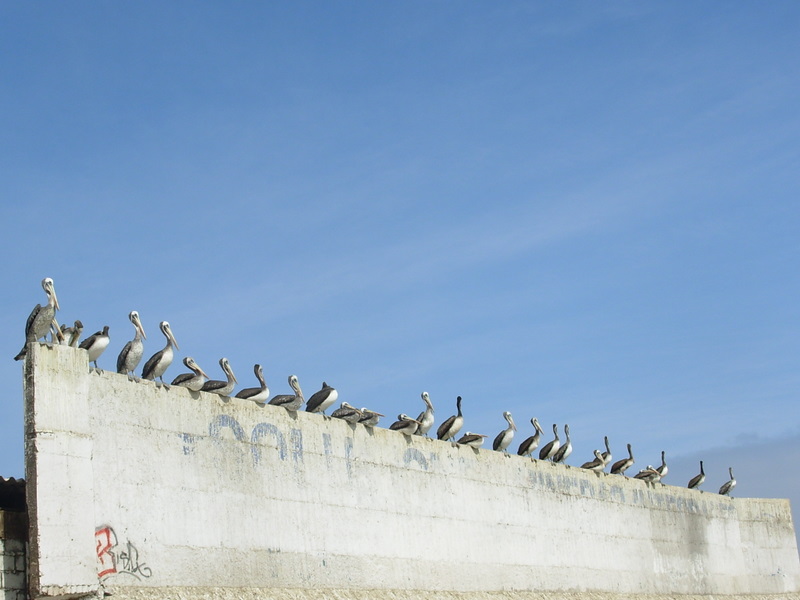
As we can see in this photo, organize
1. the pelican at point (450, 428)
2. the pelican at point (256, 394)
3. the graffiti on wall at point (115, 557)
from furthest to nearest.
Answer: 1. the pelican at point (450, 428)
2. the pelican at point (256, 394)
3. the graffiti on wall at point (115, 557)

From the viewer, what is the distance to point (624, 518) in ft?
110

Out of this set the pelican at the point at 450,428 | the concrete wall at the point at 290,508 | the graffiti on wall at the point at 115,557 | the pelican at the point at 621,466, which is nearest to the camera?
the concrete wall at the point at 290,508

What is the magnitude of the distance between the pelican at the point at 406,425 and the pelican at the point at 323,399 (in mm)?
2542

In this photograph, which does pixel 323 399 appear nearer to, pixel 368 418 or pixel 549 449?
pixel 368 418

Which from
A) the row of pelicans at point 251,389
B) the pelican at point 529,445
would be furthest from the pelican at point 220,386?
the pelican at point 529,445

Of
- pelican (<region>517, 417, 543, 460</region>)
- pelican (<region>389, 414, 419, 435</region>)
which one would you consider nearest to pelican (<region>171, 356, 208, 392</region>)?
pelican (<region>389, 414, 419, 435</region>)

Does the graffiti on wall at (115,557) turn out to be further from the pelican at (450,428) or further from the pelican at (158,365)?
the pelican at (450,428)

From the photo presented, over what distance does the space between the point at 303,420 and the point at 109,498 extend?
5405 mm

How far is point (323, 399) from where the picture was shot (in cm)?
2439

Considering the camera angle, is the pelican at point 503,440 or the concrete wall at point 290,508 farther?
the pelican at point 503,440

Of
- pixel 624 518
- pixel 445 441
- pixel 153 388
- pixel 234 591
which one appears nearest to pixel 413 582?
pixel 445 441

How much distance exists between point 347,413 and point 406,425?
97.3 inches

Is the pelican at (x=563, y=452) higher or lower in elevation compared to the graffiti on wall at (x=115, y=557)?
higher

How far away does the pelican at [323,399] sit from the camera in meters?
24.4
